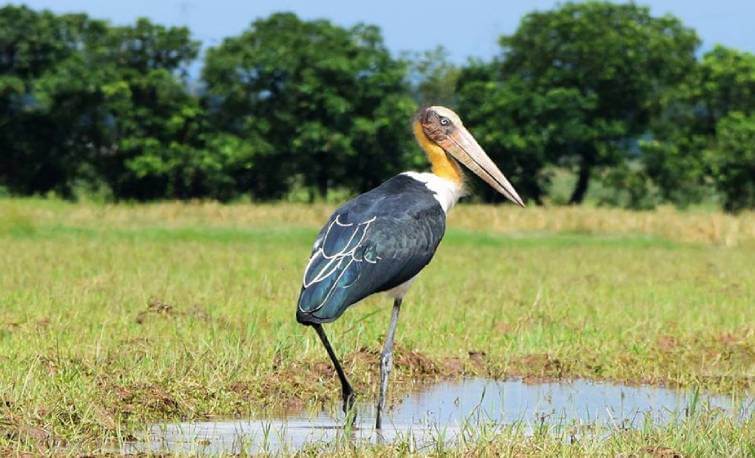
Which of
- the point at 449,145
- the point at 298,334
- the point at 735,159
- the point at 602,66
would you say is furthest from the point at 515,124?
the point at 449,145

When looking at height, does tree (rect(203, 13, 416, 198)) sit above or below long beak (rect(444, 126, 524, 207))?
above

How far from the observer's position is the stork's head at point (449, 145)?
9.46 metres

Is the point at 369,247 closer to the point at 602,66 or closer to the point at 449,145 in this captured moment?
the point at 449,145

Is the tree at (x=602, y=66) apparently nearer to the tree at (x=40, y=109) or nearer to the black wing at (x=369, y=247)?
the tree at (x=40, y=109)

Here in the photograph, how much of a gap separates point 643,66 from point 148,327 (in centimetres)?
5207

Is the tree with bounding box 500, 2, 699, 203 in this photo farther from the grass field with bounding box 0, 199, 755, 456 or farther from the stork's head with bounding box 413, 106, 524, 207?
the stork's head with bounding box 413, 106, 524, 207

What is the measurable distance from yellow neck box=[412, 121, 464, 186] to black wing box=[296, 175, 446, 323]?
39cm

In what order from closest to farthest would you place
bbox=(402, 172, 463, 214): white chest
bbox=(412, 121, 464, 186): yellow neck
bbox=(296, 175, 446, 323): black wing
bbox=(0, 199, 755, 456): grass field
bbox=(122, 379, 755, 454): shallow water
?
1. bbox=(122, 379, 755, 454): shallow water
2. bbox=(0, 199, 755, 456): grass field
3. bbox=(296, 175, 446, 323): black wing
4. bbox=(402, 172, 463, 214): white chest
5. bbox=(412, 121, 464, 186): yellow neck

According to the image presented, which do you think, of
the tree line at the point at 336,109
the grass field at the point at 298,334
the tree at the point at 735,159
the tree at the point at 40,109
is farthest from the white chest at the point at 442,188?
the tree at the point at 735,159

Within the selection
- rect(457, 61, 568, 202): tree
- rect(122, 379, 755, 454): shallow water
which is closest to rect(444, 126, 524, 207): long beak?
rect(122, 379, 755, 454): shallow water

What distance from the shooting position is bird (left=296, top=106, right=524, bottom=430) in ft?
26.6

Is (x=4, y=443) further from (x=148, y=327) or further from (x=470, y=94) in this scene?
(x=470, y=94)

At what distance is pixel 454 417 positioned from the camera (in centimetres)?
877

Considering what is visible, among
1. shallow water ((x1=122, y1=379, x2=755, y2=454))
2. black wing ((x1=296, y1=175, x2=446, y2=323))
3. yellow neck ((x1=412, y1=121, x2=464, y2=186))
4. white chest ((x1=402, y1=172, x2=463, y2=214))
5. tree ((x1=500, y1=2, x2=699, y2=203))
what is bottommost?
shallow water ((x1=122, y1=379, x2=755, y2=454))
